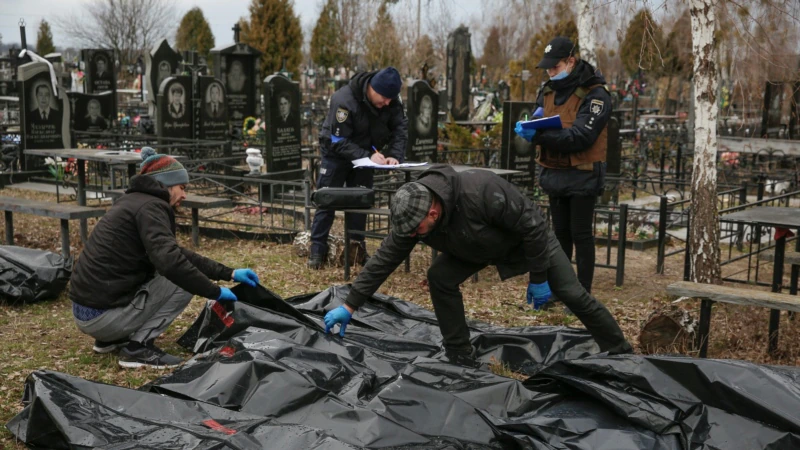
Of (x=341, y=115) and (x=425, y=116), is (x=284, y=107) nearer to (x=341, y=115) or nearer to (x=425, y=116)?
(x=425, y=116)

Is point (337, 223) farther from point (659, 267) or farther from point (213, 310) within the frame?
point (213, 310)

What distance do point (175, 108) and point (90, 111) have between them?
108 inches

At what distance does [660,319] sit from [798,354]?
809 millimetres

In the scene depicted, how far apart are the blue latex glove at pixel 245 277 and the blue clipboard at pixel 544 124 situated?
2102mm

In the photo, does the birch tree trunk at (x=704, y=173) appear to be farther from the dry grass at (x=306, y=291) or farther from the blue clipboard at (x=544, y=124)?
the blue clipboard at (x=544, y=124)

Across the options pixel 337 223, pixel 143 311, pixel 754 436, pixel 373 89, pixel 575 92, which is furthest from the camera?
pixel 337 223

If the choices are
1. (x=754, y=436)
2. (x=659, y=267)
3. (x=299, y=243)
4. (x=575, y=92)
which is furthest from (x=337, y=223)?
(x=754, y=436)

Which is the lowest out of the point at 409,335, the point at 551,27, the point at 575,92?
the point at 409,335

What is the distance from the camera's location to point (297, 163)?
12398 millimetres

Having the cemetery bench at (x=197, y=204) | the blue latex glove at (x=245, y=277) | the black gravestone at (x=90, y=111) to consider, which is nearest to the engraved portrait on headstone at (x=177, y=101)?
the black gravestone at (x=90, y=111)

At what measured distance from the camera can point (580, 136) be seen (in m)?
5.51

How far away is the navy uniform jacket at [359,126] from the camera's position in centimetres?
668

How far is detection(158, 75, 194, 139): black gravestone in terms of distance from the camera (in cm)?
1336

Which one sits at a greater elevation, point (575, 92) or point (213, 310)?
point (575, 92)
